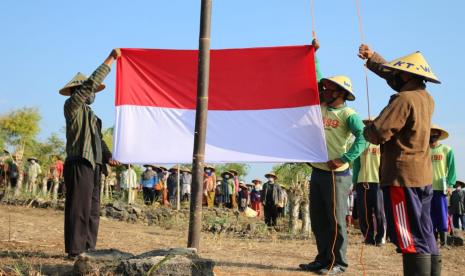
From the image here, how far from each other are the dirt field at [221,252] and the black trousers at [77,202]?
25cm

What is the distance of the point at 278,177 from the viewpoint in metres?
20.7

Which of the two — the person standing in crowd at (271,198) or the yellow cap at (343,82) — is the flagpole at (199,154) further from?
the person standing in crowd at (271,198)

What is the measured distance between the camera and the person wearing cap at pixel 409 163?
4.78m

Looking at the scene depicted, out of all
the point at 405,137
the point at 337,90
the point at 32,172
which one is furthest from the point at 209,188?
the point at 405,137

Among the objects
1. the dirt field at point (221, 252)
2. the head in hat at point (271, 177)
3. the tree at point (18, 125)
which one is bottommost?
the dirt field at point (221, 252)

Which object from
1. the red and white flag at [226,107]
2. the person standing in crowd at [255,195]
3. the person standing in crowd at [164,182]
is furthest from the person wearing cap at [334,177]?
the person standing in crowd at [255,195]

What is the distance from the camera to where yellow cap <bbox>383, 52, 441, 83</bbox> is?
4.99m

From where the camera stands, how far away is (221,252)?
7746mm

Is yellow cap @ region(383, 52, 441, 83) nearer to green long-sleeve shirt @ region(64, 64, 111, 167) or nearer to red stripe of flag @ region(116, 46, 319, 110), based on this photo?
red stripe of flag @ region(116, 46, 319, 110)

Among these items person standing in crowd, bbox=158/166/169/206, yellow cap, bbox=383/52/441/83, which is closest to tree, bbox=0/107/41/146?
person standing in crowd, bbox=158/166/169/206

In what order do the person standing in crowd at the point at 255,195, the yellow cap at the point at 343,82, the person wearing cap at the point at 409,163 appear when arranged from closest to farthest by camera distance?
1. the person wearing cap at the point at 409,163
2. the yellow cap at the point at 343,82
3. the person standing in crowd at the point at 255,195

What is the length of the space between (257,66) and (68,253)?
300 centimetres

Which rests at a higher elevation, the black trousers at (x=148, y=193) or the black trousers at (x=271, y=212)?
the black trousers at (x=148, y=193)

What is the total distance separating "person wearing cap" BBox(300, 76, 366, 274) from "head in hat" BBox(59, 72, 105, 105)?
102 inches
